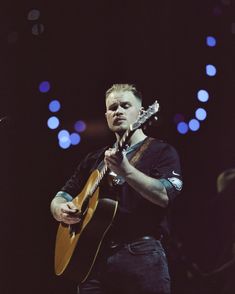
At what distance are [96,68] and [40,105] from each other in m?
0.52

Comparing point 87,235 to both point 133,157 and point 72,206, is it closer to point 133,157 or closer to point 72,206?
point 72,206

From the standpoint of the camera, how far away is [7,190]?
3.25 m

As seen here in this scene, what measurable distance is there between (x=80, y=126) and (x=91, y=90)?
0.30 metres

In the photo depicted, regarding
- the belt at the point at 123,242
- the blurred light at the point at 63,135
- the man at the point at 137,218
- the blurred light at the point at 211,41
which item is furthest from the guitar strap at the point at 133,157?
the blurred light at the point at 211,41

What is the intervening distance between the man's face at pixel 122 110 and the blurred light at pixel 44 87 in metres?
1.23

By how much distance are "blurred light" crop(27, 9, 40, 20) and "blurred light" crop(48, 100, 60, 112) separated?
662 mm

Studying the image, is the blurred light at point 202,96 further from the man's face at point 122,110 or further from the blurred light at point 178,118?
the man's face at point 122,110

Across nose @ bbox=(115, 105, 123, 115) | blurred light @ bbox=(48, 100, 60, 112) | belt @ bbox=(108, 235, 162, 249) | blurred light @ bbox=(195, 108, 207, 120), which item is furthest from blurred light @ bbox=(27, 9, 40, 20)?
belt @ bbox=(108, 235, 162, 249)

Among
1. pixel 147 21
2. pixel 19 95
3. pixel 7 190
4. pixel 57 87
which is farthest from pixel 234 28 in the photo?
pixel 7 190

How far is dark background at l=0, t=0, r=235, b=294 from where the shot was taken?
324 cm

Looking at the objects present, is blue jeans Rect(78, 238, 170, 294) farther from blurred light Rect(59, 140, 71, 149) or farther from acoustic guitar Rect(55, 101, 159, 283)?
blurred light Rect(59, 140, 71, 149)

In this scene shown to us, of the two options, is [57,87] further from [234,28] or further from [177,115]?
[234,28]

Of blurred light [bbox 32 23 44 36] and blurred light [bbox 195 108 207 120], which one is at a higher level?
blurred light [bbox 32 23 44 36]

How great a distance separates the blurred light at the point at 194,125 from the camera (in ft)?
10.7
